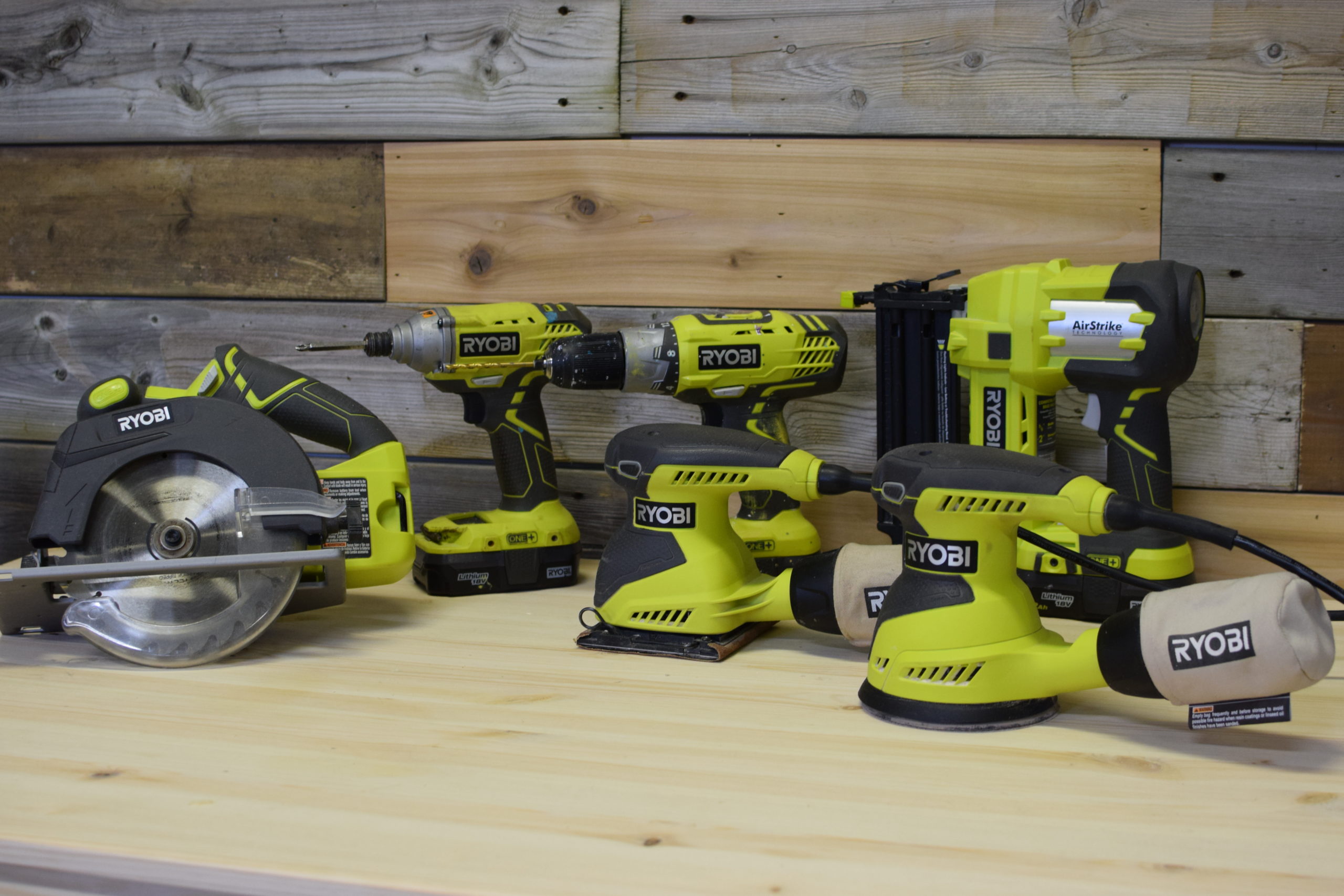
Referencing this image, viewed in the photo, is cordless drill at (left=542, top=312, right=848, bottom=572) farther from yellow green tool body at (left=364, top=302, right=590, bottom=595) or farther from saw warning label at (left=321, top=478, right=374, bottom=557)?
saw warning label at (left=321, top=478, right=374, bottom=557)

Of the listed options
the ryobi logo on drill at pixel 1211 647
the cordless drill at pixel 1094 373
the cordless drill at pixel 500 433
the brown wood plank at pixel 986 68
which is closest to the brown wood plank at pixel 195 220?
the cordless drill at pixel 500 433

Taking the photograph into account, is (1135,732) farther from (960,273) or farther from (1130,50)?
→ (1130,50)

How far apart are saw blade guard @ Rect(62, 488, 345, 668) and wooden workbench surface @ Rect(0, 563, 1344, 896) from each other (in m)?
0.03

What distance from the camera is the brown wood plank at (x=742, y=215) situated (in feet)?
4.00

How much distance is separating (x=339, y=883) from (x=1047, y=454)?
2.67 ft

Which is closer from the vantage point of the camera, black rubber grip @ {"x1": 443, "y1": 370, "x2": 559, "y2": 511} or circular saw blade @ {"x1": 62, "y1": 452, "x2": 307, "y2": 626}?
circular saw blade @ {"x1": 62, "y1": 452, "x2": 307, "y2": 626}

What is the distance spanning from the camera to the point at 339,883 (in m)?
0.61

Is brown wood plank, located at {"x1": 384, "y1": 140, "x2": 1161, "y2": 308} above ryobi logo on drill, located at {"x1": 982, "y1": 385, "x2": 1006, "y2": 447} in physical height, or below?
above

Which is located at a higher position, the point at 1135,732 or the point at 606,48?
the point at 606,48

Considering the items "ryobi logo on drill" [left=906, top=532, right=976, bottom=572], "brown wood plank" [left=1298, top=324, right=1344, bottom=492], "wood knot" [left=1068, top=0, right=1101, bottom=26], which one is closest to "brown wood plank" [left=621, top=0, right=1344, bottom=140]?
"wood knot" [left=1068, top=0, right=1101, bottom=26]

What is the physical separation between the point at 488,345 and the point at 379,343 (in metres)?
0.11

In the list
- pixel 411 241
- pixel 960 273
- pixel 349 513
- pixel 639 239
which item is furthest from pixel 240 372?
pixel 960 273

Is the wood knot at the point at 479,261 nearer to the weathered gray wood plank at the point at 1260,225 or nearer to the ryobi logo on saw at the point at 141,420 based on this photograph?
the ryobi logo on saw at the point at 141,420

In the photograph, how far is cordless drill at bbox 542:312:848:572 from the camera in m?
1.17
